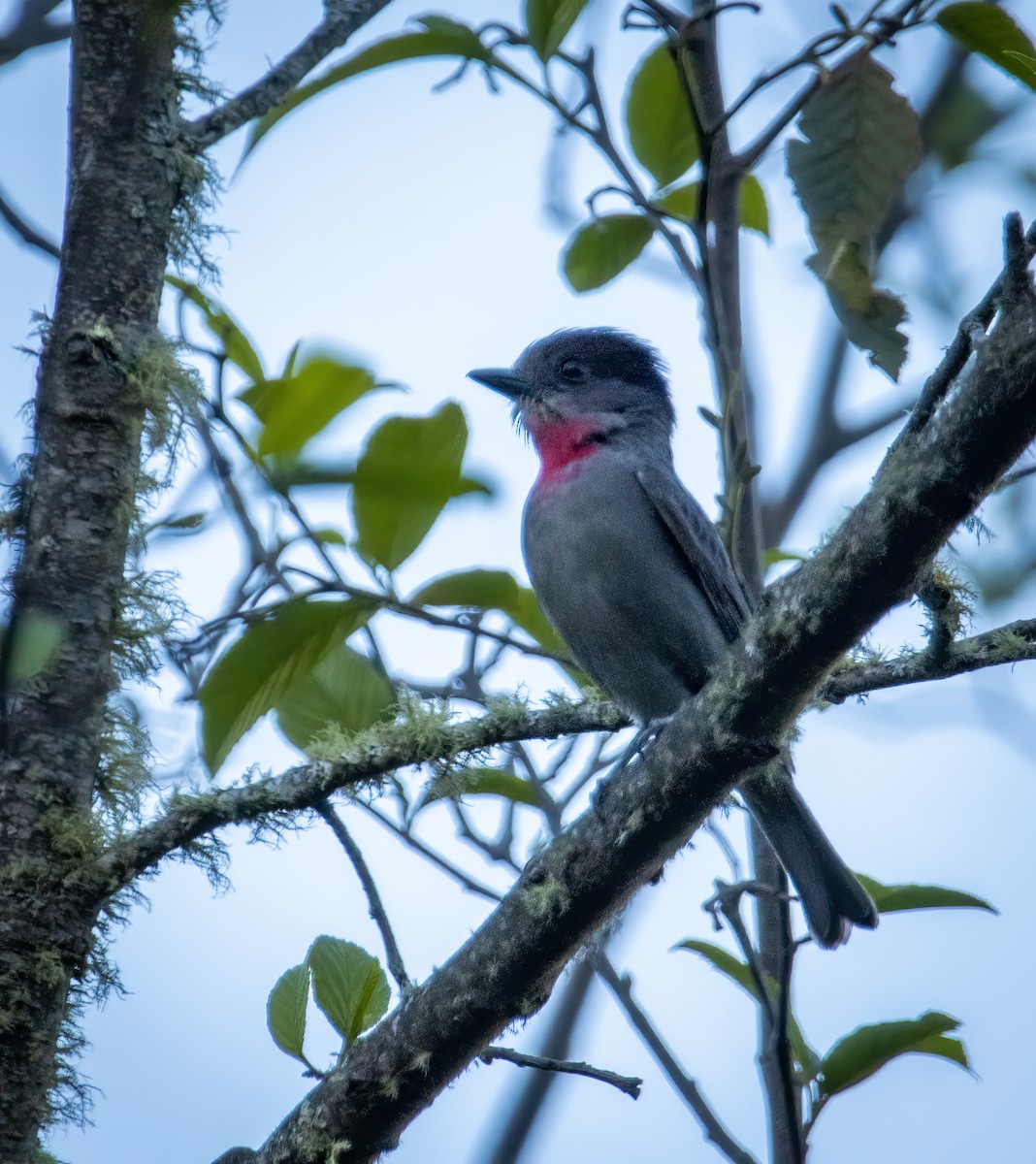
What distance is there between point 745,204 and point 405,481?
7.45ft

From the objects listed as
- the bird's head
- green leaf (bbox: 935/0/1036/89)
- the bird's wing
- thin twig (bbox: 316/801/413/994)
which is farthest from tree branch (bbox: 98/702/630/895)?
the bird's head

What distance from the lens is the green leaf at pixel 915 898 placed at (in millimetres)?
3039

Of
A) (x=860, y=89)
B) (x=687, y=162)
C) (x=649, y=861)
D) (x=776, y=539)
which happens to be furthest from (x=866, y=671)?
(x=776, y=539)

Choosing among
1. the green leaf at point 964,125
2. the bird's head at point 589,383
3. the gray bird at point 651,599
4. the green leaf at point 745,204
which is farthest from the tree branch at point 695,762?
the green leaf at point 964,125

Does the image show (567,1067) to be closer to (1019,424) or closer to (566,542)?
(1019,424)

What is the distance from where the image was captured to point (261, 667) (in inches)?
101

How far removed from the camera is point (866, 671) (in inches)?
107

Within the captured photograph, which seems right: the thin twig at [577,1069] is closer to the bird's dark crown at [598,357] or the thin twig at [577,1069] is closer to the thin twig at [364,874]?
the thin twig at [364,874]

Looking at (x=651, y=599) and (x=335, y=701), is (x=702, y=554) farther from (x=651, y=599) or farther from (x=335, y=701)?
(x=335, y=701)

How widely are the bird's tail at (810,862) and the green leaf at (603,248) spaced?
55.9 inches

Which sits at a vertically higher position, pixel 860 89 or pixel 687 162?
pixel 687 162

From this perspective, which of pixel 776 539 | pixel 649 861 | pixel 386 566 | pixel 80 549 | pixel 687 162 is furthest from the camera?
pixel 776 539

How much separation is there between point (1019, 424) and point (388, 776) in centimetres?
155

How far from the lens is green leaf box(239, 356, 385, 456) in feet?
6.57
